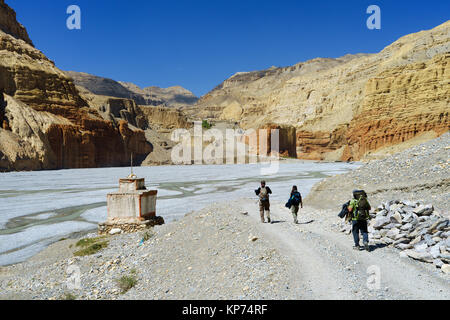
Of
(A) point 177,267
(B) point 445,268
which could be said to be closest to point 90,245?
(A) point 177,267

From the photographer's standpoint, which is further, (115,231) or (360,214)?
(115,231)

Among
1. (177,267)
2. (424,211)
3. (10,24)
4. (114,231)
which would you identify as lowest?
(114,231)

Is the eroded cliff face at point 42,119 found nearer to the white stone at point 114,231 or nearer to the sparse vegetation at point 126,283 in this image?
the white stone at point 114,231

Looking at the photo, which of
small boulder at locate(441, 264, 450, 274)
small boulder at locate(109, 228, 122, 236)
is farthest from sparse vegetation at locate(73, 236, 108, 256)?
small boulder at locate(441, 264, 450, 274)

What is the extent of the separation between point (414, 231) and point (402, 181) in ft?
26.0

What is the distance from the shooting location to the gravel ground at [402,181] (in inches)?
549

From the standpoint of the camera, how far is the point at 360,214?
28.6 feet

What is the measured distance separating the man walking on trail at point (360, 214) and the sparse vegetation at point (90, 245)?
9.08 metres

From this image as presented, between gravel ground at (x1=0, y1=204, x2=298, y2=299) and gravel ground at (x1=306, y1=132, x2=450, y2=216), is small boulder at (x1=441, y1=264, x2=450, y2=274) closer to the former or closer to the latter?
gravel ground at (x1=0, y1=204, x2=298, y2=299)

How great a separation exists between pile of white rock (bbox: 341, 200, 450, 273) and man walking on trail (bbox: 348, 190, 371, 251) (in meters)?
0.90

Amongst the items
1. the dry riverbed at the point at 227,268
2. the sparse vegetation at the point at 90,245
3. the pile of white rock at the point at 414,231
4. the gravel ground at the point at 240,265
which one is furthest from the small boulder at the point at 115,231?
the pile of white rock at the point at 414,231

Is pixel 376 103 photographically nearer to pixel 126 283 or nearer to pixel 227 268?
pixel 227 268

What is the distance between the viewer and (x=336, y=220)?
13219mm

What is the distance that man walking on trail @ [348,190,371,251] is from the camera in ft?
28.6
